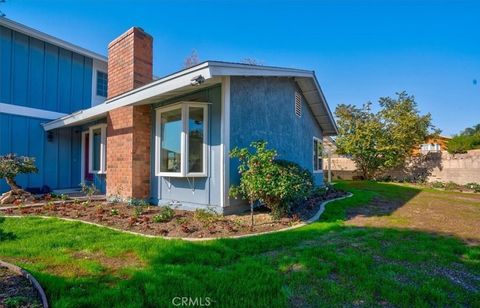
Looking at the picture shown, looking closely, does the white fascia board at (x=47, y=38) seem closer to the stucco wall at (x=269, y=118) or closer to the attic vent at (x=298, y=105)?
the stucco wall at (x=269, y=118)

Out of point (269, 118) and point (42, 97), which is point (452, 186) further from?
point (42, 97)

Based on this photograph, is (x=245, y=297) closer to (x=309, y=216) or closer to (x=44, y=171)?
(x=309, y=216)

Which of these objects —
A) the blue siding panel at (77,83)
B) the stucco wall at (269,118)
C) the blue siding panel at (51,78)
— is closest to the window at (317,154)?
the stucco wall at (269,118)

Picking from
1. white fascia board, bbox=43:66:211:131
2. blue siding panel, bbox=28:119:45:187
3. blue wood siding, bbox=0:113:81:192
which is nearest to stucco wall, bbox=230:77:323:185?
white fascia board, bbox=43:66:211:131

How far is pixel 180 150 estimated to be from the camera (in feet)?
21.9

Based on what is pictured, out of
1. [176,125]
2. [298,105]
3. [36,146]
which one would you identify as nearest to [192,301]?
[176,125]

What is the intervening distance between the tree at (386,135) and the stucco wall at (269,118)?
30.4 feet

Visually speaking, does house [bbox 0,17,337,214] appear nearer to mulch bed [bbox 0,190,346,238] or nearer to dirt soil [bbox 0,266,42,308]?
mulch bed [bbox 0,190,346,238]

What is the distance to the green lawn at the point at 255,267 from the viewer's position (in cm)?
261

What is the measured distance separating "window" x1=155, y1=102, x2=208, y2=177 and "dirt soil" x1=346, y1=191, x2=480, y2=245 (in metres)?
3.80

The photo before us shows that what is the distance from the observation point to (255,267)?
329cm

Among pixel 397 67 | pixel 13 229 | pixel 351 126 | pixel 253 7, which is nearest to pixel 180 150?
pixel 13 229

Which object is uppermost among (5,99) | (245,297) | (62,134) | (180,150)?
(5,99)

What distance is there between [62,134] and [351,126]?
18.9 meters
